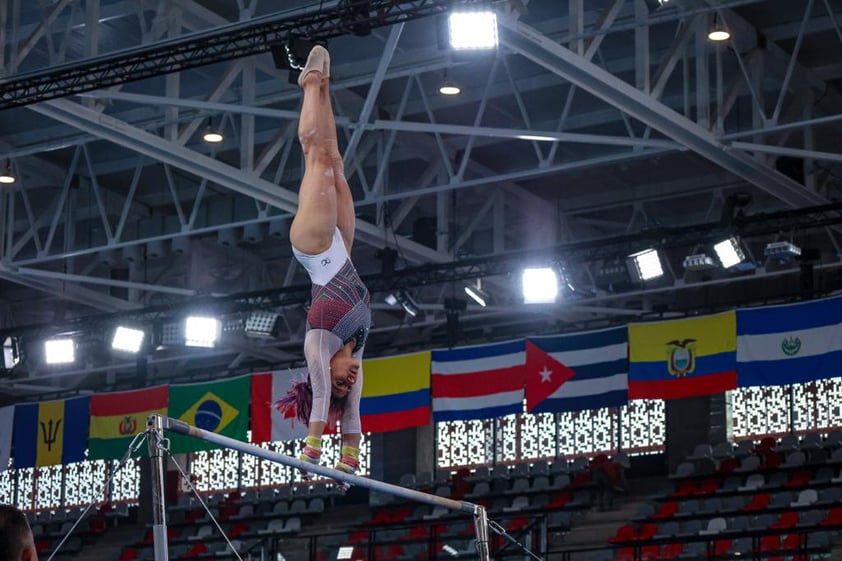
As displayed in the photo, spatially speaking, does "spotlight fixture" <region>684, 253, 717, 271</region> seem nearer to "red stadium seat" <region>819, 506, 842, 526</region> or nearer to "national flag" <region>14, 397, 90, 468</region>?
"red stadium seat" <region>819, 506, 842, 526</region>

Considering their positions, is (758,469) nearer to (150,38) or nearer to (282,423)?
(282,423)

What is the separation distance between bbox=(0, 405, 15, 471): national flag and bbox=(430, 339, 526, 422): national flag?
25.4 ft

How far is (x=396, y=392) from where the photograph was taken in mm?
21781

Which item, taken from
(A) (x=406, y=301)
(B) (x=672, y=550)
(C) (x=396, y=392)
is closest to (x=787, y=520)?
(B) (x=672, y=550)

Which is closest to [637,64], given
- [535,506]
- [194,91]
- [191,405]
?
[194,91]

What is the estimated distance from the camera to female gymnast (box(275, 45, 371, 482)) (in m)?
6.73

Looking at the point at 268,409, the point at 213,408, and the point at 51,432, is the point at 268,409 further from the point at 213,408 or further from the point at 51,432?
the point at 51,432

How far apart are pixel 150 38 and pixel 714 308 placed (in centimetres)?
1215

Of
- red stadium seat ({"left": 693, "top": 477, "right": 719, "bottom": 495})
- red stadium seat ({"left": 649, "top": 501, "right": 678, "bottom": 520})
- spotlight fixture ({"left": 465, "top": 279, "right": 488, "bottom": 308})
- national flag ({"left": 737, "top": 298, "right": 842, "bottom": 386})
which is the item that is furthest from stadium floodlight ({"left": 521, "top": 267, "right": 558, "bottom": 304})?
red stadium seat ({"left": 693, "top": 477, "right": 719, "bottom": 495})

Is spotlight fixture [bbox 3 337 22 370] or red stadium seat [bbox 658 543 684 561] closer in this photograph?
red stadium seat [bbox 658 543 684 561]

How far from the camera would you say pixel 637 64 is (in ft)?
49.2

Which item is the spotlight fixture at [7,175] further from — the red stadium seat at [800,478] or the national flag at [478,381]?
the red stadium seat at [800,478]

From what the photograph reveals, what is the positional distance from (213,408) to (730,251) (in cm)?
881

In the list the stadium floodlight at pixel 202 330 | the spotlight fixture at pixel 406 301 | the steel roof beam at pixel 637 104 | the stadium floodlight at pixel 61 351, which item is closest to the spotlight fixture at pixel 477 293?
the spotlight fixture at pixel 406 301
